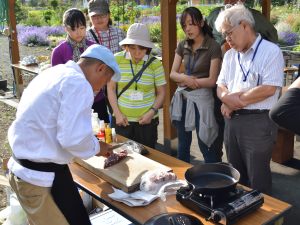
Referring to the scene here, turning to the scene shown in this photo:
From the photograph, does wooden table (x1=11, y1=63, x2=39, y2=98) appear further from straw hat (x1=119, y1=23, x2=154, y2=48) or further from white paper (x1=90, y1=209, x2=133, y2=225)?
white paper (x1=90, y1=209, x2=133, y2=225)

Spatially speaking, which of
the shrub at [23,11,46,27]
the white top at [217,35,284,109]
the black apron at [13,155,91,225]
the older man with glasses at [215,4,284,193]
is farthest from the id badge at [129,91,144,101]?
the shrub at [23,11,46,27]

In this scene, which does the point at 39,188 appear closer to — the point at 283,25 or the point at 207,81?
the point at 207,81

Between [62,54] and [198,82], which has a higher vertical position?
[62,54]

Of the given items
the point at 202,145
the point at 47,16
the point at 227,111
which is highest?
the point at 47,16

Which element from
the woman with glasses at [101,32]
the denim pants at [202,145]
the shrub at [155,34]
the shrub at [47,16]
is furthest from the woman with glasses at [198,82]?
the shrub at [47,16]

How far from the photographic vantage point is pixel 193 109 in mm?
3184

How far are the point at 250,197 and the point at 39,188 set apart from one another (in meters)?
1.00

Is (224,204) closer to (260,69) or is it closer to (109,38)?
(260,69)

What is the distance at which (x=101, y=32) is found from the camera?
3.70 metres

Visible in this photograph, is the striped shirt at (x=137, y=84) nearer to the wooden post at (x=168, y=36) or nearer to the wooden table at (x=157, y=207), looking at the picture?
the wooden table at (x=157, y=207)

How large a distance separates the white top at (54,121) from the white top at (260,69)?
1.28 m

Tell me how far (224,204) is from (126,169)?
72cm

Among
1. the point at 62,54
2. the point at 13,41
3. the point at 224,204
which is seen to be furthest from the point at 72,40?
the point at 13,41

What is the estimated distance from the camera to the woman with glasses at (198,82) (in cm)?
303
